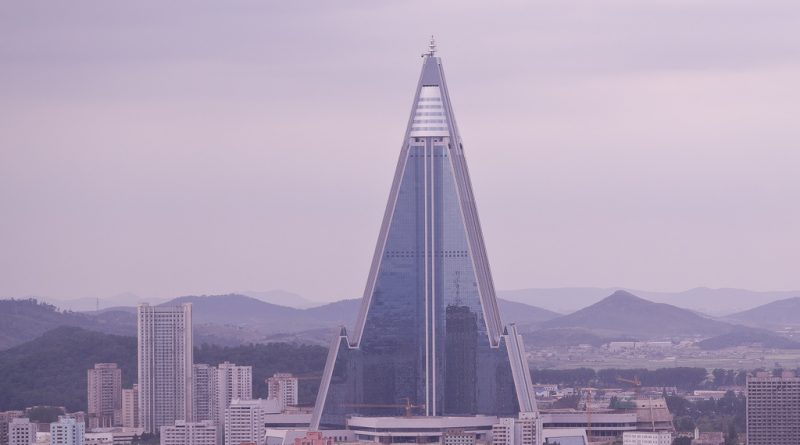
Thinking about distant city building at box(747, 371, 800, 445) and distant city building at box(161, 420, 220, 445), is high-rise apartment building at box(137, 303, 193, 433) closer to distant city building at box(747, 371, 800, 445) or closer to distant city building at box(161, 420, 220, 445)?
distant city building at box(161, 420, 220, 445)

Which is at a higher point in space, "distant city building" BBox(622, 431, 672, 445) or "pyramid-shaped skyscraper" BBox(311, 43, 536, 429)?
"pyramid-shaped skyscraper" BBox(311, 43, 536, 429)

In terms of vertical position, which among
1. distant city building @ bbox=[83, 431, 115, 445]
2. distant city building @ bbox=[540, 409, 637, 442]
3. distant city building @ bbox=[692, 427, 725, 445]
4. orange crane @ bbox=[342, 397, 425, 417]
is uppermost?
orange crane @ bbox=[342, 397, 425, 417]

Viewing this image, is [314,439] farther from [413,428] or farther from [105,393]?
[105,393]

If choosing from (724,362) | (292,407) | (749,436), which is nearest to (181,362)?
(292,407)

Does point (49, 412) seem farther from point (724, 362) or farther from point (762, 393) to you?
point (724, 362)

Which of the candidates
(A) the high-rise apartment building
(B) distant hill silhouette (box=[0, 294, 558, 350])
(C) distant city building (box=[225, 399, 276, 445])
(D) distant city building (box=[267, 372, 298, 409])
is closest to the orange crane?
(C) distant city building (box=[225, 399, 276, 445])

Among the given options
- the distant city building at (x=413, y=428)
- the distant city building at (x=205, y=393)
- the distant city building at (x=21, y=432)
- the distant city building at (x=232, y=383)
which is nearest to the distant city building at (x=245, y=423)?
the distant city building at (x=413, y=428)

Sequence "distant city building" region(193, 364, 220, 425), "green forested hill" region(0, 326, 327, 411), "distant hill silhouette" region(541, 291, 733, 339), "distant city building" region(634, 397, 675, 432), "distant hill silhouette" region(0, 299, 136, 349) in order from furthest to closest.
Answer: "distant hill silhouette" region(541, 291, 733, 339) < "distant hill silhouette" region(0, 299, 136, 349) < "green forested hill" region(0, 326, 327, 411) < "distant city building" region(193, 364, 220, 425) < "distant city building" region(634, 397, 675, 432)

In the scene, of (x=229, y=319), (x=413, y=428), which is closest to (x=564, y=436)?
(x=413, y=428)
